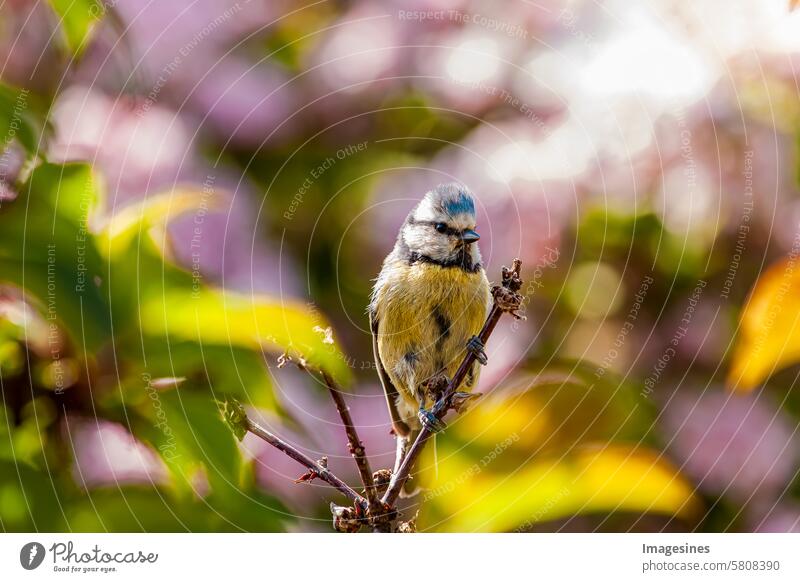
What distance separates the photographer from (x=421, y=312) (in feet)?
2.64

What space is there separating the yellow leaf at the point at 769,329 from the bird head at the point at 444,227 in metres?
0.26

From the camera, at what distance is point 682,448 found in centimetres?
73

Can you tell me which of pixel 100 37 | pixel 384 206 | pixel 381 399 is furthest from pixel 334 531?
pixel 100 37

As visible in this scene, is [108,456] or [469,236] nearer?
[108,456]

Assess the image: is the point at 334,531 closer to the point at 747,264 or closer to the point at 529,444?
the point at 529,444

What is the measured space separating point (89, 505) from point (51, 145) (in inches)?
11.1

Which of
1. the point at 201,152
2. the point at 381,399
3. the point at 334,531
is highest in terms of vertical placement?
the point at 201,152

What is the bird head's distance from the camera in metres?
0.70

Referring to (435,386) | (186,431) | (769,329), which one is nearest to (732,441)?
(769,329)

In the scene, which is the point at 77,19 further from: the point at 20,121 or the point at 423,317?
the point at 423,317

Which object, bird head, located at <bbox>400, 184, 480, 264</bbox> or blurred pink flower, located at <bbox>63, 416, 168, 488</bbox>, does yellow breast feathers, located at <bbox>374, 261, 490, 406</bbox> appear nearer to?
bird head, located at <bbox>400, 184, 480, 264</bbox>

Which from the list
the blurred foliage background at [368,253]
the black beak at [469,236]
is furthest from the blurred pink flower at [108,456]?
the black beak at [469,236]

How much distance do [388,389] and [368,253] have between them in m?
0.16

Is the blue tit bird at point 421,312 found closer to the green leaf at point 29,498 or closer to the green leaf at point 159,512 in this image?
the green leaf at point 159,512
